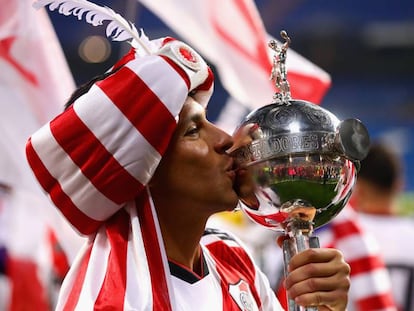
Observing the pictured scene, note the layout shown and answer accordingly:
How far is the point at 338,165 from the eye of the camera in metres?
1.55

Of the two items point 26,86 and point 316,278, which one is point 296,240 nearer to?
point 316,278

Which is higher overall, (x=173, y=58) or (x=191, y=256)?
(x=173, y=58)

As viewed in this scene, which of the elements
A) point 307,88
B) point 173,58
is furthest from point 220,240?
point 307,88

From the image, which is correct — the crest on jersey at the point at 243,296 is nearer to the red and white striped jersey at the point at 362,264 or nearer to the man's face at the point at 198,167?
the man's face at the point at 198,167

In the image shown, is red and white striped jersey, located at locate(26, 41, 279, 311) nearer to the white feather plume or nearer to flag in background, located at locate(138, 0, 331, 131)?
the white feather plume

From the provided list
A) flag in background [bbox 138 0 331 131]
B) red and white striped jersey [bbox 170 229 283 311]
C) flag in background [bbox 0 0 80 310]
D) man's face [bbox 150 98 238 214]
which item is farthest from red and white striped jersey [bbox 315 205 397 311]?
man's face [bbox 150 98 238 214]

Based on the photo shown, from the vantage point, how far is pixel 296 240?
5.15ft

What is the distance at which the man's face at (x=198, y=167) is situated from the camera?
1655 millimetres

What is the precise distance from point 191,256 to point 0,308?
1.92 m

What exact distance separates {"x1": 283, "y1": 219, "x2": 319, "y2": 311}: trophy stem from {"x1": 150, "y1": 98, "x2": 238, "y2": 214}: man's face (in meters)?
0.12

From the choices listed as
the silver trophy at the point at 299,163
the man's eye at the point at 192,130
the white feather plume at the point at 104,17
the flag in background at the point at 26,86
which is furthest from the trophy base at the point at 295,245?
the flag in background at the point at 26,86

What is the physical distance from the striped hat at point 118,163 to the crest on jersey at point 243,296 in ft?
0.69

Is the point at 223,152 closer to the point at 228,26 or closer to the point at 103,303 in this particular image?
the point at 103,303

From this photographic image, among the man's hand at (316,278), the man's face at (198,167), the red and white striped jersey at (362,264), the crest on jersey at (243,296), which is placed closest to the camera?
the man's hand at (316,278)
